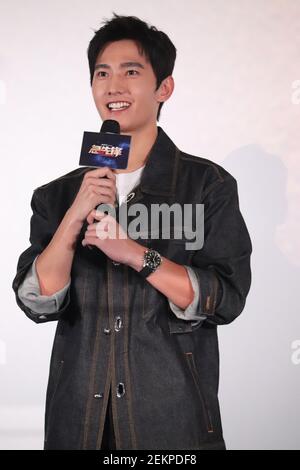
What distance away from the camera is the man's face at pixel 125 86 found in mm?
1711

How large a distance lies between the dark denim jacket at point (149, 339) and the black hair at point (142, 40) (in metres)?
0.29

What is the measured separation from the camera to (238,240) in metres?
1.61

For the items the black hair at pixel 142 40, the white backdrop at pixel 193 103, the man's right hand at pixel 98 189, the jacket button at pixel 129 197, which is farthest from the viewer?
the white backdrop at pixel 193 103

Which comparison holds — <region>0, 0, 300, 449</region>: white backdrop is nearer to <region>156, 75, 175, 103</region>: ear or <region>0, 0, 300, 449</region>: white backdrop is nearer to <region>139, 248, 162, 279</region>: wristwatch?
<region>156, 75, 175, 103</region>: ear

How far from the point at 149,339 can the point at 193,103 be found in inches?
43.5

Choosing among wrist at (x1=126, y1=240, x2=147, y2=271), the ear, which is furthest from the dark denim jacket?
the ear

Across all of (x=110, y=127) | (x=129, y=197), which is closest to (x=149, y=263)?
(x=129, y=197)

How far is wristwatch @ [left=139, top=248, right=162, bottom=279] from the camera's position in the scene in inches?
58.8

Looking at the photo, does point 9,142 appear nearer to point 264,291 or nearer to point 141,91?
point 141,91

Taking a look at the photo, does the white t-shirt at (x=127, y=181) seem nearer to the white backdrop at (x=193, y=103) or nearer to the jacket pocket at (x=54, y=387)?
the jacket pocket at (x=54, y=387)

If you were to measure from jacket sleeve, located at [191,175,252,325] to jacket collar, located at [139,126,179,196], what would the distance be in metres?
0.10
